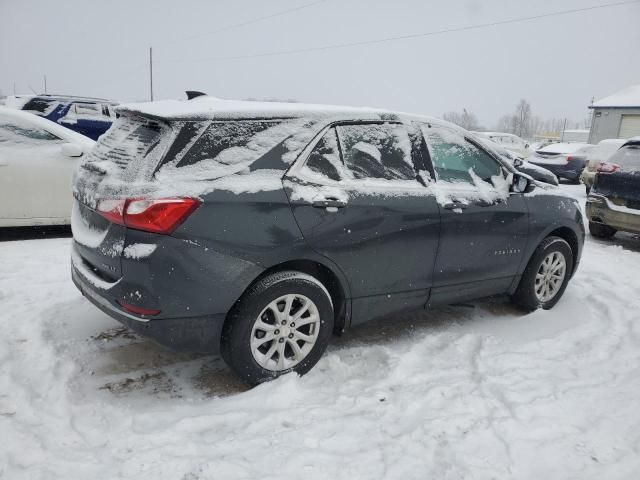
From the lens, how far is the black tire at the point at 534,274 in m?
4.39

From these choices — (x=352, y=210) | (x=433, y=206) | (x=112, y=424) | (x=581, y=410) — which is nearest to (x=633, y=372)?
(x=581, y=410)

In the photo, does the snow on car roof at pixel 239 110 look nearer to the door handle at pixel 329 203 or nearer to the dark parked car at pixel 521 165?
the door handle at pixel 329 203

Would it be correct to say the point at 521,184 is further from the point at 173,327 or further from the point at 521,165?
the point at 173,327

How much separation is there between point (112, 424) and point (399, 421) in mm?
1538

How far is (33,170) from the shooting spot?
5.86 meters

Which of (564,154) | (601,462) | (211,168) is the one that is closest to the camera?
(601,462)

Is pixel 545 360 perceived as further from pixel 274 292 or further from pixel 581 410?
pixel 274 292

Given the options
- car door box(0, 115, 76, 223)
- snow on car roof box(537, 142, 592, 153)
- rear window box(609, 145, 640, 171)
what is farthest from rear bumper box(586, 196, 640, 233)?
snow on car roof box(537, 142, 592, 153)

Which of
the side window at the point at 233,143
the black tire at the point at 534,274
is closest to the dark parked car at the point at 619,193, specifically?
the black tire at the point at 534,274

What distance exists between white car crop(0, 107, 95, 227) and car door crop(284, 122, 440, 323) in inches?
158

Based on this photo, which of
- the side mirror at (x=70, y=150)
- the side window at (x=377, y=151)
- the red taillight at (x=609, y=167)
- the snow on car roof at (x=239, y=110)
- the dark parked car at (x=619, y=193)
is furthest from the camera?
the red taillight at (x=609, y=167)

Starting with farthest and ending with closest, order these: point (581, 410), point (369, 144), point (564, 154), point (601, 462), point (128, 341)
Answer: point (564, 154)
point (128, 341)
point (369, 144)
point (581, 410)
point (601, 462)

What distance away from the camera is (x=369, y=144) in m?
3.38

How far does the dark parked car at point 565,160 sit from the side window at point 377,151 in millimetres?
14565
